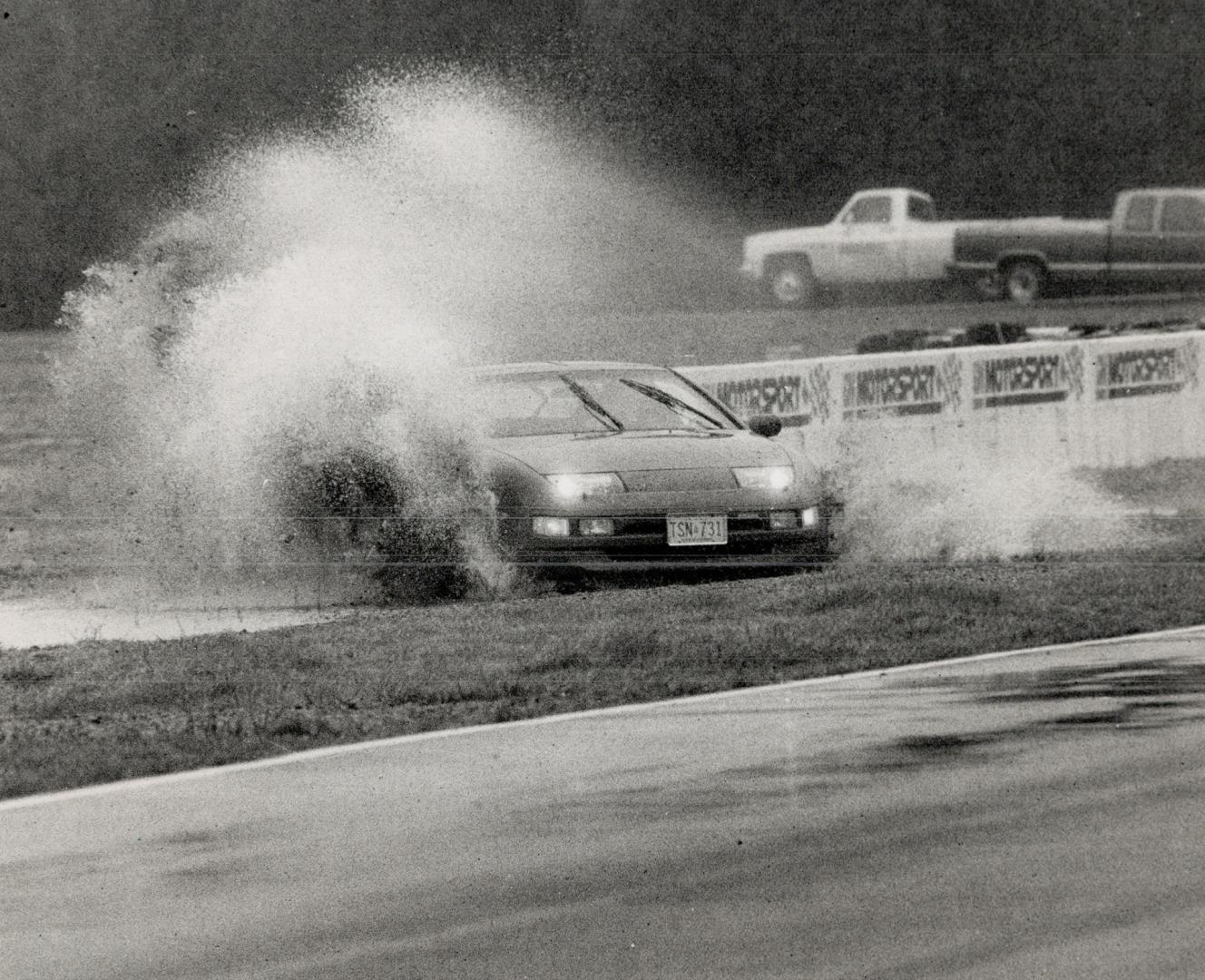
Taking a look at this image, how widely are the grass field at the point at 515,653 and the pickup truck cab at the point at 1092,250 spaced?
20.9m

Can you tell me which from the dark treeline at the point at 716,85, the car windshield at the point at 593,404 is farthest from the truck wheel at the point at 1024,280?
the car windshield at the point at 593,404

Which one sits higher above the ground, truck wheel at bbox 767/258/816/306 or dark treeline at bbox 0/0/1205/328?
dark treeline at bbox 0/0/1205/328

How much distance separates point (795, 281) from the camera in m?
35.8

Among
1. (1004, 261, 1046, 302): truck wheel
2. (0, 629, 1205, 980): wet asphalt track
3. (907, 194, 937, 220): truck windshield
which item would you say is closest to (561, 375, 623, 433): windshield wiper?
(0, 629, 1205, 980): wet asphalt track

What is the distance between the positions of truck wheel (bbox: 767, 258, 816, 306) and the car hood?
21914 millimetres

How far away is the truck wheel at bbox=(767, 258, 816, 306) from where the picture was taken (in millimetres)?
35812

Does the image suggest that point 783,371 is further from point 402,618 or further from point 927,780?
point 927,780

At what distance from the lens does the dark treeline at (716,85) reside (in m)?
33.1

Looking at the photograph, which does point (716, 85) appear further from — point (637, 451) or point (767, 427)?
point (637, 451)

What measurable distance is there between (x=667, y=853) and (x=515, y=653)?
4.36m

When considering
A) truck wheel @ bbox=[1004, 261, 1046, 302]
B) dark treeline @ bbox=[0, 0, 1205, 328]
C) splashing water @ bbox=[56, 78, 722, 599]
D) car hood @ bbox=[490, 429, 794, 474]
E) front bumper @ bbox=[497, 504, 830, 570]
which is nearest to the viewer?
front bumper @ bbox=[497, 504, 830, 570]

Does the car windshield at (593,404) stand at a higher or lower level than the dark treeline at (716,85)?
lower

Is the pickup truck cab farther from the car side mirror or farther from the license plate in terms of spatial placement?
the license plate

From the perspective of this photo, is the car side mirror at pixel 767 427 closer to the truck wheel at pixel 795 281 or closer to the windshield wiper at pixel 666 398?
the windshield wiper at pixel 666 398
